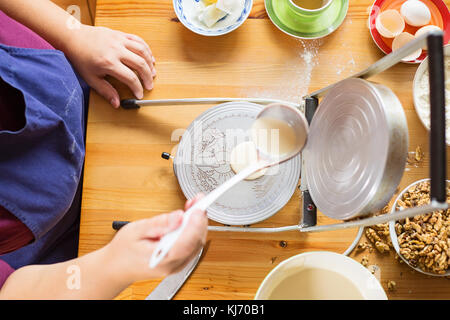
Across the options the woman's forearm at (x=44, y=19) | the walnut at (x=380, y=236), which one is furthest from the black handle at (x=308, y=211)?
the woman's forearm at (x=44, y=19)

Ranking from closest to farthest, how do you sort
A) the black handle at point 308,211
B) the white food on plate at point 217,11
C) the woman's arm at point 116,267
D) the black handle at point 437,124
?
1. the black handle at point 437,124
2. the woman's arm at point 116,267
3. the black handle at point 308,211
4. the white food on plate at point 217,11

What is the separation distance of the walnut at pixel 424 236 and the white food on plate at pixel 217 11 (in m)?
0.50

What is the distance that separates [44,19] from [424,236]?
876mm

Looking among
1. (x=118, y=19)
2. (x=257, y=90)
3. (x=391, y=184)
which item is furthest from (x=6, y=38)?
(x=391, y=184)

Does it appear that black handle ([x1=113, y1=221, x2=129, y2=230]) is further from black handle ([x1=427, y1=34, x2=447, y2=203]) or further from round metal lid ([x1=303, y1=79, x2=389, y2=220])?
black handle ([x1=427, y1=34, x2=447, y2=203])

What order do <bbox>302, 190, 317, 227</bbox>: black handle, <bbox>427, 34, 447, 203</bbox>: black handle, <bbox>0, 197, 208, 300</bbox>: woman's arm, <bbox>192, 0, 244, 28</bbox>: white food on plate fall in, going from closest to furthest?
<bbox>427, 34, 447, 203</bbox>: black handle < <bbox>0, 197, 208, 300</bbox>: woman's arm < <bbox>302, 190, 317, 227</bbox>: black handle < <bbox>192, 0, 244, 28</bbox>: white food on plate

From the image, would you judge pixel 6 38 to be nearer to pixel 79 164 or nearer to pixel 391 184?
pixel 79 164

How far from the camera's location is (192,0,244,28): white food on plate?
0.72m

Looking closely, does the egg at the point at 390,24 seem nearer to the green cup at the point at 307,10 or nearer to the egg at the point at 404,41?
the egg at the point at 404,41

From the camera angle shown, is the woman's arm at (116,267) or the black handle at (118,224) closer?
the woman's arm at (116,267)

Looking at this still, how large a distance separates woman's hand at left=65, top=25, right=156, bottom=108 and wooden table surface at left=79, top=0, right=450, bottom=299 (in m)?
0.03

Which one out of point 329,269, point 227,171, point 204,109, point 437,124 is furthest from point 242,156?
point 437,124

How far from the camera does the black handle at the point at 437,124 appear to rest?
1.25 feet

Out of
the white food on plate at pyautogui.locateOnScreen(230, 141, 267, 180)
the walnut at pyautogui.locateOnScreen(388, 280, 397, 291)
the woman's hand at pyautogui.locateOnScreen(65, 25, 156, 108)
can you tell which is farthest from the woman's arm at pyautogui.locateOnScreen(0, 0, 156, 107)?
the walnut at pyautogui.locateOnScreen(388, 280, 397, 291)
